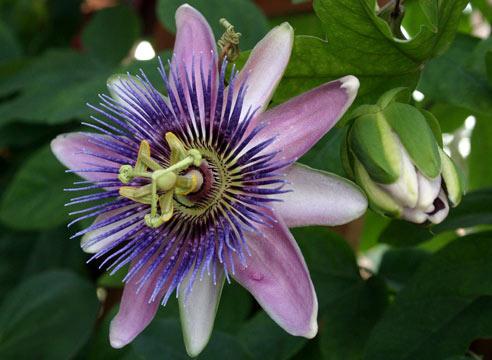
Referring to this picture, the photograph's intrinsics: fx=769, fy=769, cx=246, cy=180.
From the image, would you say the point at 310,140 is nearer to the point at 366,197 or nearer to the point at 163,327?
the point at 366,197

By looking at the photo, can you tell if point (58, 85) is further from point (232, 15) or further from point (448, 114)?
point (448, 114)

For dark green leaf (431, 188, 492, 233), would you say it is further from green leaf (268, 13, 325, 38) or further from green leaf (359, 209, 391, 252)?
green leaf (268, 13, 325, 38)

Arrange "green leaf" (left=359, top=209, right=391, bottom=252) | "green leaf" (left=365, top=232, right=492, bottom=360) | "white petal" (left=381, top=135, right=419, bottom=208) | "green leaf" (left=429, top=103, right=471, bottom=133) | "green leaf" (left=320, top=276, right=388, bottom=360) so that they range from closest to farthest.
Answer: "white petal" (left=381, top=135, right=419, bottom=208)
"green leaf" (left=365, top=232, right=492, bottom=360)
"green leaf" (left=320, top=276, right=388, bottom=360)
"green leaf" (left=429, top=103, right=471, bottom=133)
"green leaf" (left=359, top=209, right=391, bottom=252)

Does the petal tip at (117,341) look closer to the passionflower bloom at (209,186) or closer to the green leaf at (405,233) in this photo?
the passionflower bloom at (209,186)

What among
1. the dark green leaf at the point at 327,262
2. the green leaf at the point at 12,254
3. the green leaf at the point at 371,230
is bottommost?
the green leaf at the point at 371,230

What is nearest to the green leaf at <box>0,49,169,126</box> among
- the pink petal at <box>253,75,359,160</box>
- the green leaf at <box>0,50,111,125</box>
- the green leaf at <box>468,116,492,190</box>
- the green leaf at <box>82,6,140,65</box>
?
the green leaf at <box>0,50,111,125</box>

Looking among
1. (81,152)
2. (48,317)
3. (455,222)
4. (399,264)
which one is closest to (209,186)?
(81,152)

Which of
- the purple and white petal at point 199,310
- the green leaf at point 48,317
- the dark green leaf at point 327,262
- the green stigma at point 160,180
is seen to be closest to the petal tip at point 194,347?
the purple and white petal at point 199,310
